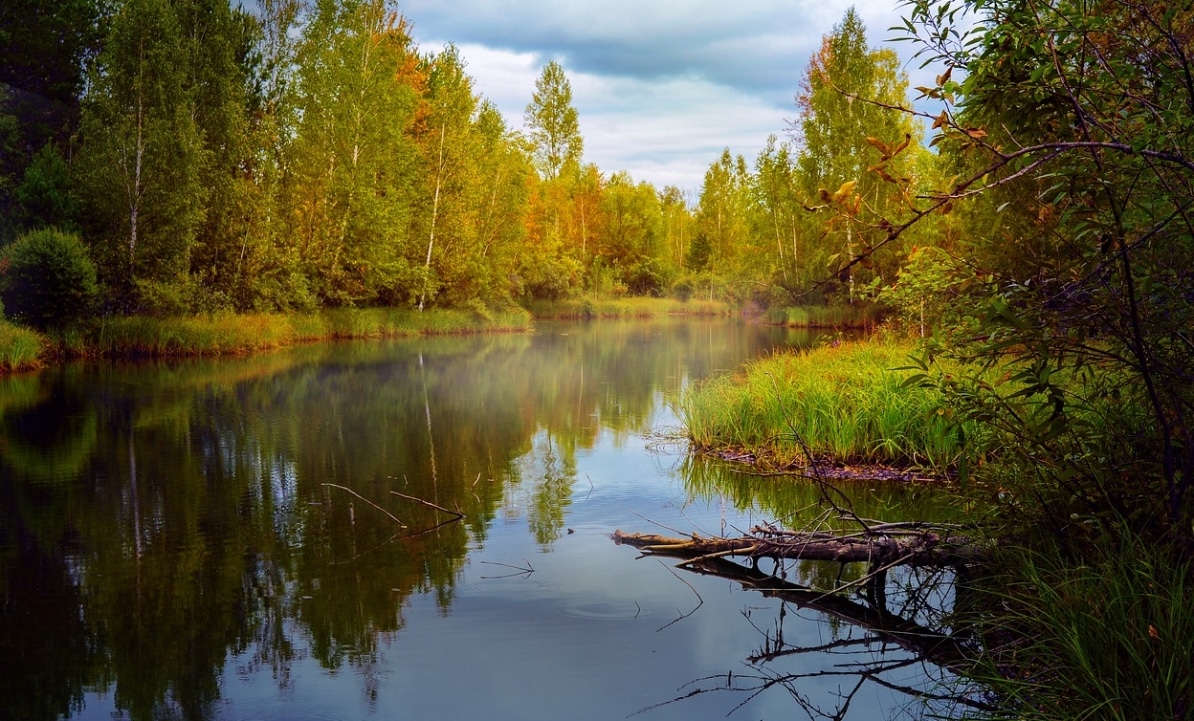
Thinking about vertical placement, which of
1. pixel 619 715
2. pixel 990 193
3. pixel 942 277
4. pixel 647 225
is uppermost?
pixel 647 225

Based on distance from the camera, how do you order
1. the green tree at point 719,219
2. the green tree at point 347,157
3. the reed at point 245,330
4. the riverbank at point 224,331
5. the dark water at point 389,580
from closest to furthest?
the dark water at point 389,580 → the riverbank at point 224,331 → the reed at point 245,330 → the green tree at point 347,157 → the green tree at point 719,219

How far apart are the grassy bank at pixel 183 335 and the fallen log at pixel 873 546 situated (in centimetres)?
2263

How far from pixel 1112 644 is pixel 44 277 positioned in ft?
88.0

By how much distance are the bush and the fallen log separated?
77.0ft

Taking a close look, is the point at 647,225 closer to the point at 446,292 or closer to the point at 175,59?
the point at 446,292

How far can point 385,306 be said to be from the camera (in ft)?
136

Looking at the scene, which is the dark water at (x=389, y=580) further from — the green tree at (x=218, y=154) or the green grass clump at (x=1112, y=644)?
the green tree at (x=218, y=154)

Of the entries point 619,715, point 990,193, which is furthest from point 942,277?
point 990,193

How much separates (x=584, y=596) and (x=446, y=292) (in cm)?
3784

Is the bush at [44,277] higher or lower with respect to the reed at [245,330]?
higher

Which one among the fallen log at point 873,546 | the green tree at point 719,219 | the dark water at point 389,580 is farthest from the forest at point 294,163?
the green tree at point 719,219

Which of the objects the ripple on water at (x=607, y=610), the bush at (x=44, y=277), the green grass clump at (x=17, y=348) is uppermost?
the bush at (x=44, y=277)

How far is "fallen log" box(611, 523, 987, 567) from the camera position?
20.2 feet

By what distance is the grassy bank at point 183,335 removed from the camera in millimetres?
23719
